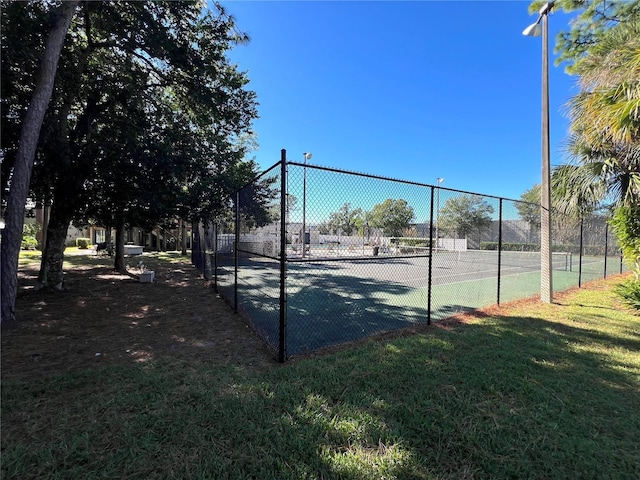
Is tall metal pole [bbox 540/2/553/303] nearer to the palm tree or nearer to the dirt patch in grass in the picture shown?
the palm tree

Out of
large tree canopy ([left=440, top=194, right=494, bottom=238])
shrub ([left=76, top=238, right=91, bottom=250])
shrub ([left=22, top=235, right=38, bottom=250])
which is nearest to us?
large tree canopy ([left=440, top=194, right=494, bottom=238])

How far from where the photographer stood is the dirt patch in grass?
3.60 meters

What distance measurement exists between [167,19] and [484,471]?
10.3 meters

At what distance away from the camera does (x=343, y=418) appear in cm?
244

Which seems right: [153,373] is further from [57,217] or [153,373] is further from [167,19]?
[167,19]

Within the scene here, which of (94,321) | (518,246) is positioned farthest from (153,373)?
(518,246)

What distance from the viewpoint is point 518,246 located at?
13328 millimetres

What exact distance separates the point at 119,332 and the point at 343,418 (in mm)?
4074

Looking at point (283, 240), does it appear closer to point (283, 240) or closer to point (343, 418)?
point (283, 240)

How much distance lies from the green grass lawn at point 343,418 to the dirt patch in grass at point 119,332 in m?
0.38

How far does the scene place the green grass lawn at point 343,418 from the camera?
6.35 feet

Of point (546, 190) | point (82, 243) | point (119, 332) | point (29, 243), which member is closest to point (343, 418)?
point (119, 332)

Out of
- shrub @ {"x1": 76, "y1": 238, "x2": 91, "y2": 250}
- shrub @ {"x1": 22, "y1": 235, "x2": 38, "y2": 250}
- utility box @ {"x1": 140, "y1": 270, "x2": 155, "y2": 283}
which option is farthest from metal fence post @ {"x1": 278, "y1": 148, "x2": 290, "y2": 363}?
shrub @ {"x1": 76, "y1": 238, "x2": 91, "y2": 250}

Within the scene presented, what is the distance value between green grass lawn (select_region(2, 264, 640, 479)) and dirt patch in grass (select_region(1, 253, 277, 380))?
38 centimetres
